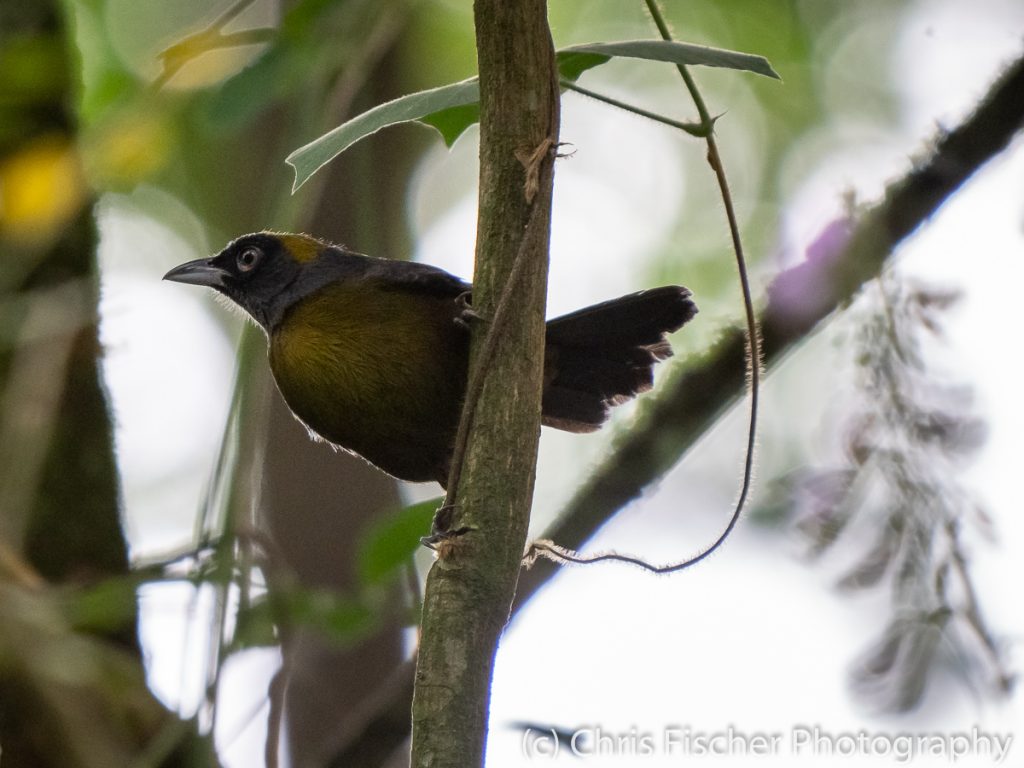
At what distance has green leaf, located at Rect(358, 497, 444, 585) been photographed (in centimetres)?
262

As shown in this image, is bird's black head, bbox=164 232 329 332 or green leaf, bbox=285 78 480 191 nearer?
green leaf, bbox=285 78 480 191

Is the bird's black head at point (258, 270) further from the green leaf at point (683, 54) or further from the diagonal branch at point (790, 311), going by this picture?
the green leaf at point (683, 54)

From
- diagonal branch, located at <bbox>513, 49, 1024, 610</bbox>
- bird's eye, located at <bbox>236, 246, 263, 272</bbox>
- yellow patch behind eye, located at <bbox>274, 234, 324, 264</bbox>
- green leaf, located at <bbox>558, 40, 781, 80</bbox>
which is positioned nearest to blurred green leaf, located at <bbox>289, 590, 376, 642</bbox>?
diagonal branch, located at <bbox>513, 49, 1024, 610</bbox>

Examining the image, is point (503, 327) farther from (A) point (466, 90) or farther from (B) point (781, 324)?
(B) point (781, 324)

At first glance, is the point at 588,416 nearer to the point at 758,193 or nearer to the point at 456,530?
the point at 456,530

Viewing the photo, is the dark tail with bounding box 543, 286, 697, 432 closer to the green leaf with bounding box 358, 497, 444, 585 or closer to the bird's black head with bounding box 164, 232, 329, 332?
the bird's black head with bounding box 164, 232, 329, 332

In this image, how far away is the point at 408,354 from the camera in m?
3.39

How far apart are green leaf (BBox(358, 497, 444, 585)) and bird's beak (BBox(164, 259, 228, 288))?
198 centimetres

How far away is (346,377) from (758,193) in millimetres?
5279

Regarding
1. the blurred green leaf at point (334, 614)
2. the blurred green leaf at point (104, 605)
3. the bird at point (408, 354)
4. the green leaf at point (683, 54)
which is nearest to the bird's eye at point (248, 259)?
the bird at point (408, 354)

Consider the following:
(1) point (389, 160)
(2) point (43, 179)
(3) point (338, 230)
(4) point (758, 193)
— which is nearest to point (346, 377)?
(2) point (43, 179)

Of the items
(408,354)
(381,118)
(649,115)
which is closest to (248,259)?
(408,354)

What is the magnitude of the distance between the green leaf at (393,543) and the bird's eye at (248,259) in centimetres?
188

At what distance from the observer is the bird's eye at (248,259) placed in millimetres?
4348
